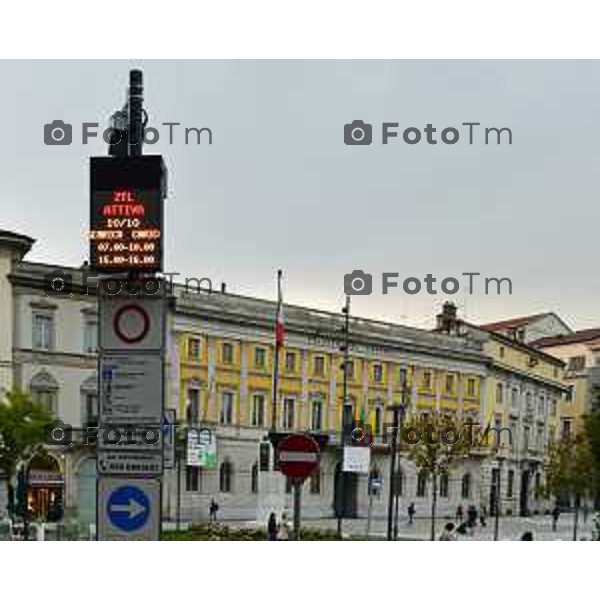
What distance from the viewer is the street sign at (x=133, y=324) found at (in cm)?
580

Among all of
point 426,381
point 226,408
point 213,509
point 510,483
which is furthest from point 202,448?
point 510,483

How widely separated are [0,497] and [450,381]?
3773mm

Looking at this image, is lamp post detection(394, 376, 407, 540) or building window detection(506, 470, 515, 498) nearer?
lamp post detection(394, 376, 407, 540)

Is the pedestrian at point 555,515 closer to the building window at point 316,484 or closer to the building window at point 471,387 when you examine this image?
the building window at point 471,387

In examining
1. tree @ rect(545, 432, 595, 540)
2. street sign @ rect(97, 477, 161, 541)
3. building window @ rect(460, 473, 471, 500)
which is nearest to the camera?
street sign @ rect(97, 477, 161, 541)

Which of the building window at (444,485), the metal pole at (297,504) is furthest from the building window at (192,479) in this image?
the building window at (444,485)

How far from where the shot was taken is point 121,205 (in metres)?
5.65

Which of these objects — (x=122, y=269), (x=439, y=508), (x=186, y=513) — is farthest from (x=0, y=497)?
(x=439, y=508)

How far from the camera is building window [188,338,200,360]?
769 centimetres

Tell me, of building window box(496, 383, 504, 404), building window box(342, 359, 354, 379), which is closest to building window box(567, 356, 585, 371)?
building window box(496, 383, 504, 404)

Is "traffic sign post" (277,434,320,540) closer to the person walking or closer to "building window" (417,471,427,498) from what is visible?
the person walking

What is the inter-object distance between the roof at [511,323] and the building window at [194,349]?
2.21 metres

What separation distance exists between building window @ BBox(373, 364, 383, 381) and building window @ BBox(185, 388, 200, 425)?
1.50 m
